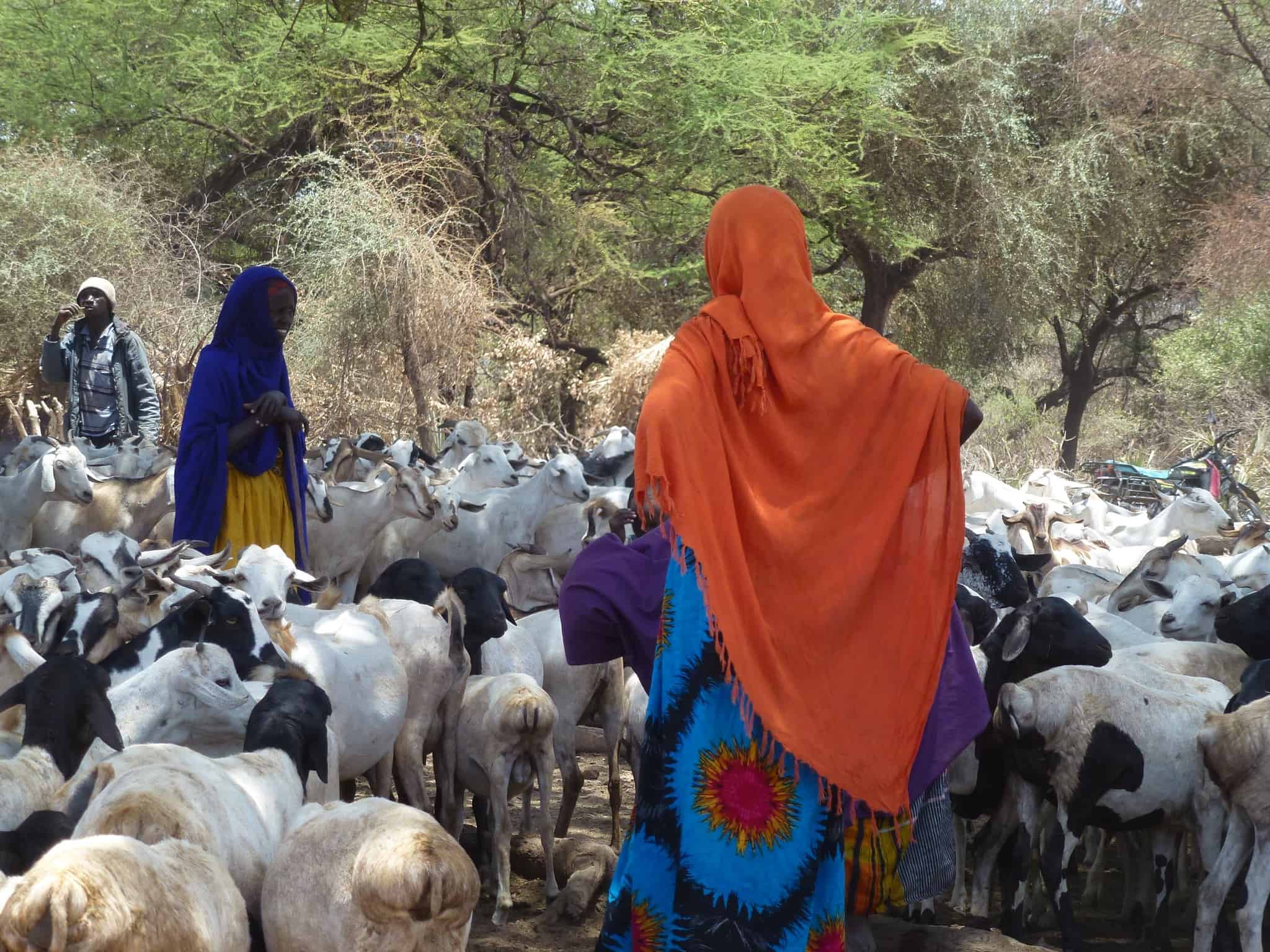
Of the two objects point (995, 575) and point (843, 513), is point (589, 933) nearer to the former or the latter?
point (843, 513)

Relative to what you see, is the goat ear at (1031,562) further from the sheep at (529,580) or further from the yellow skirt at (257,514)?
the yellow skirt at (257,514)

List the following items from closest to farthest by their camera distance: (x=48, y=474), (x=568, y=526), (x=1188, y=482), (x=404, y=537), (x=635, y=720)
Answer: (x=635, y=720) < (x=48, y=474) < (x=404, y=537) < (x=568, y=526) < (x=1188, y=482)

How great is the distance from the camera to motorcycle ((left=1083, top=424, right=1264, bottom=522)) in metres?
13.3

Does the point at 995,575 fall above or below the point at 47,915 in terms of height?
above

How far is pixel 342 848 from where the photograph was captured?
3273 millimetres

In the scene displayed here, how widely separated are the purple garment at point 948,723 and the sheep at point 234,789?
1.59m

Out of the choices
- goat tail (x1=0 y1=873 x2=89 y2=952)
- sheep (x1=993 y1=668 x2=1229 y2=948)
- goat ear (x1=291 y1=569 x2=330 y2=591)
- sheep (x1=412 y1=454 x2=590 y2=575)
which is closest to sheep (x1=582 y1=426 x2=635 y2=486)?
sheep (x1=412 y1=454 x2=590 y2=575)

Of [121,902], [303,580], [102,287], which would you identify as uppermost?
[102,287]

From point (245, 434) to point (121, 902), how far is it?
3.23 m

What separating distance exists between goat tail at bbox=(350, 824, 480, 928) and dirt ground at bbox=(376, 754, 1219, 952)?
162 centimetres

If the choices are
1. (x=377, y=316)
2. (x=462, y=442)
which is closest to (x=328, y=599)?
(x=462, y=442)

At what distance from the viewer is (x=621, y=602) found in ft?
12.1

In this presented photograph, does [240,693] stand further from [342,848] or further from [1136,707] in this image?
[1136,707]

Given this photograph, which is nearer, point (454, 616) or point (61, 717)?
point (61, 717)
